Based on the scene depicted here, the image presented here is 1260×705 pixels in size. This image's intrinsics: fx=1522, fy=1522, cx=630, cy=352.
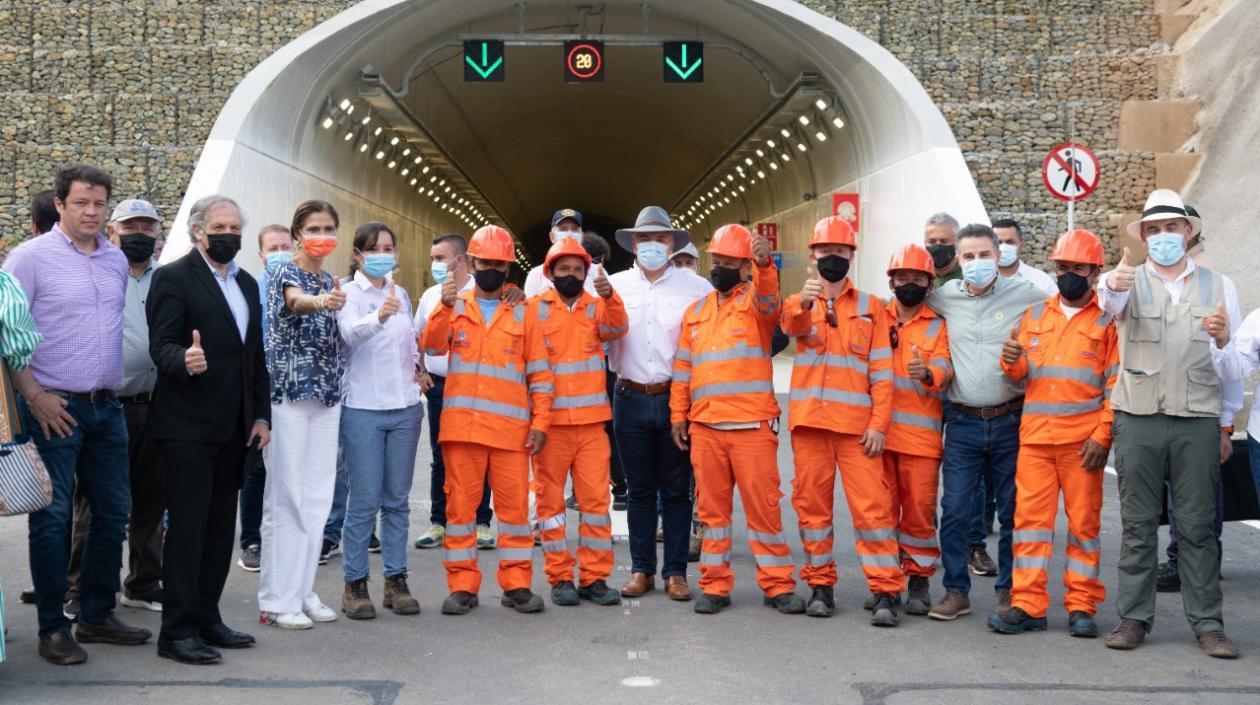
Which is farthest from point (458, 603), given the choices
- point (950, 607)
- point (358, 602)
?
point (950, 607)

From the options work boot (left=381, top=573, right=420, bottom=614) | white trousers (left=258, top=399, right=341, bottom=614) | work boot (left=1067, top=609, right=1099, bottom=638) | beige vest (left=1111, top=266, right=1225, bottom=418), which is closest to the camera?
beige vest (left=1111, top=266, right=1225, bottom=418)

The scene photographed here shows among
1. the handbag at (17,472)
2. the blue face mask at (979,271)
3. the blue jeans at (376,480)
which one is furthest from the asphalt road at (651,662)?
the blue face mask at (979,271)

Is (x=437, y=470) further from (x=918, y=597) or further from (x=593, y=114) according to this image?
(x=593, y=114)

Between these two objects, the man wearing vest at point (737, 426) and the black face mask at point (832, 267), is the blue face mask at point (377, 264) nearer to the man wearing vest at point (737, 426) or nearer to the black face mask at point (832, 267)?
the man wearing vest at point (737, 426)

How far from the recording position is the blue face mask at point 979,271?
8.12 m

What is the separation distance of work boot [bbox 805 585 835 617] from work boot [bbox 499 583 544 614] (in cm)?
144

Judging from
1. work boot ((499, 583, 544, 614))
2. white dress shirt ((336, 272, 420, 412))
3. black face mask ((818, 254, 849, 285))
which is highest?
black face mask ((818, 254, 849, 285))

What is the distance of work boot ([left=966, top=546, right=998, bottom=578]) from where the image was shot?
9.30 metres

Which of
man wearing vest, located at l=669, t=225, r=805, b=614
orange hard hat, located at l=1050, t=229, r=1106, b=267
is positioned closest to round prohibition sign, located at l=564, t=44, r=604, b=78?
man wearing vest, located at l=669, t=225, r=805, b=614

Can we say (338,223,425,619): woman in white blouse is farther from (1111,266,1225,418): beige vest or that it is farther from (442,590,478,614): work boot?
(1111,266,1225,418): beige vest

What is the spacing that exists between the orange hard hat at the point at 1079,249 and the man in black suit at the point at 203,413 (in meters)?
3.99

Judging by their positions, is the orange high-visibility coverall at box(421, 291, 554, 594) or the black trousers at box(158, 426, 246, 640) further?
the orange high-visibility coverall at box(421, 291, 554, 594)

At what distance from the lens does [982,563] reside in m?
9.34

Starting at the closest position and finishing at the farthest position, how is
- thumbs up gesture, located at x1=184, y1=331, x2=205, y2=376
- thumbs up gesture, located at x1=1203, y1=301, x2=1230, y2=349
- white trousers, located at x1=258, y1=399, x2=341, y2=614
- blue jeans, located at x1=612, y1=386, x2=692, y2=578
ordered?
thumbs up gesture, located at x1=184, y1=331, x2=205, y2=376, thumbs up gesture, located at x1=1203, y1=301, x2=1230, y2=349, white trousers, located at x1=258, y1=399, x2=341, y2=614, blue jeans, located at x1=612, y1=386, x2=692, y2=578
